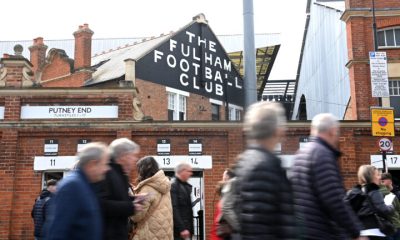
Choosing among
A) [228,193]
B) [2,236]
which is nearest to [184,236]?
[228,193]

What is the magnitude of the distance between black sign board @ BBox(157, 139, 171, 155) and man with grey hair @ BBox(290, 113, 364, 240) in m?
11.7

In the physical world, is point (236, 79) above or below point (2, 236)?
above

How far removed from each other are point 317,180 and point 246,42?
21.3 feet

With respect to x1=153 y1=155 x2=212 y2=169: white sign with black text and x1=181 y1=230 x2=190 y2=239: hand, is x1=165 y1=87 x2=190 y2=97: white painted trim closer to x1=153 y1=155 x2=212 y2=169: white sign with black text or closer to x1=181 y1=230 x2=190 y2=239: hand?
x1=153 y1=155 x2=212 y2=169: white sign with black text

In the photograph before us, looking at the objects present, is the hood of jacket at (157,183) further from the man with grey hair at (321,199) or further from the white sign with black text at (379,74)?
the white sign with black text at (379,74)

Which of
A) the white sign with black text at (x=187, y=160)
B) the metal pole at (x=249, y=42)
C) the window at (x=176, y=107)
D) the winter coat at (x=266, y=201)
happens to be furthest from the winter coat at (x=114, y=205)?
the window at (x=176, y=107)

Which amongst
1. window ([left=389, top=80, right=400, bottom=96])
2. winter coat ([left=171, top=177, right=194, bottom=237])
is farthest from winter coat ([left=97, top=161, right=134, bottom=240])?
window ([left=389, top=80, right=400, bottom=96])

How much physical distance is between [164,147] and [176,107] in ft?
37.3

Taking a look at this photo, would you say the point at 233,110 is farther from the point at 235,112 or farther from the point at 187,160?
the point at 187,160

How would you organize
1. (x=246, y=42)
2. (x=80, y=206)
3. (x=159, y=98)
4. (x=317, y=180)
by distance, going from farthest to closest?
(x=159, y=98)
(x=246, y=42)
(x=317, y=180)
(x=80, y=206)

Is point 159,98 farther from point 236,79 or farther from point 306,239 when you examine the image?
point 306,239

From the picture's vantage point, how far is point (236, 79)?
3278cm

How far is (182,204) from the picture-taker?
6.99 meters

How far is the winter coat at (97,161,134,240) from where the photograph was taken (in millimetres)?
4684
